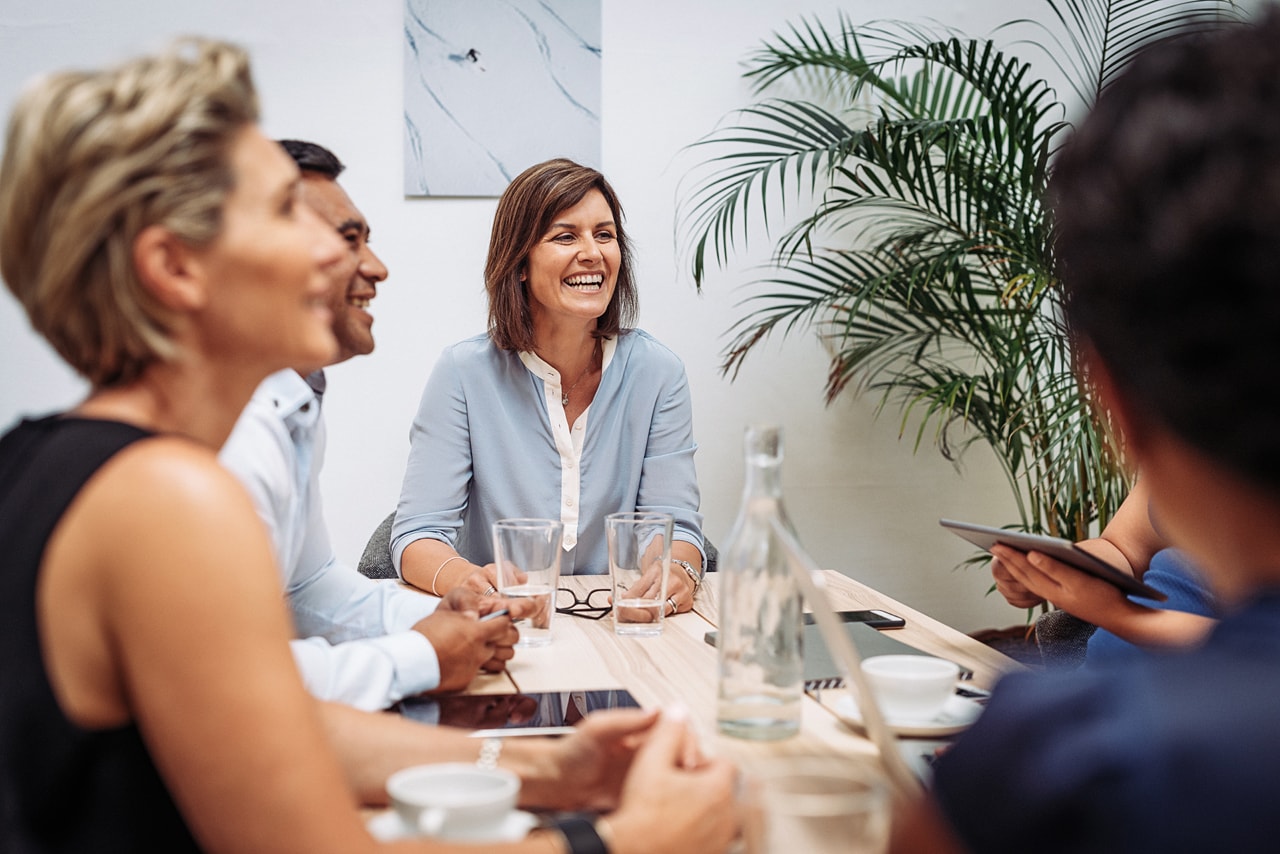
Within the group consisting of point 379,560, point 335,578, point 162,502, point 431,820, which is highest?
point 162,502

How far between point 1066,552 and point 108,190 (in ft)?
3.79

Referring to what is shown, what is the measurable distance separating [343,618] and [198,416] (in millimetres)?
728

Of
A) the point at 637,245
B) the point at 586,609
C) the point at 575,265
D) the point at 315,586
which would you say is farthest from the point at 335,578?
the point at 637,245

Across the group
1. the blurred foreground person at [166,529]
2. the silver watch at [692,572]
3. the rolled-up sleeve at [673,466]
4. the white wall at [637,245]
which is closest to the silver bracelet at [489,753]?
the blurred foreground person at [166,529]

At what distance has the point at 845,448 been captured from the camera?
12.6 feet

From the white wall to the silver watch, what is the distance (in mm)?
1653

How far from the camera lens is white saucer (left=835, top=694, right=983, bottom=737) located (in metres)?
1.19

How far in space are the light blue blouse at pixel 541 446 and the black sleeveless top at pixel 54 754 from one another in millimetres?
1541

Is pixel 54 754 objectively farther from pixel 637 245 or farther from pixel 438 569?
pixel 637 245

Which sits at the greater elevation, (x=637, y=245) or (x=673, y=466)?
(x=637, y=245)

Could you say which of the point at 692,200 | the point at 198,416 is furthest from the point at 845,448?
the point at 198,416

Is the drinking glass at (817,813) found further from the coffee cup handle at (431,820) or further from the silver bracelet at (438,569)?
the silver bracelet at (438,569)

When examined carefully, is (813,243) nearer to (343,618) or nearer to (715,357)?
(715,357)

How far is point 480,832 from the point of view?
87cm
